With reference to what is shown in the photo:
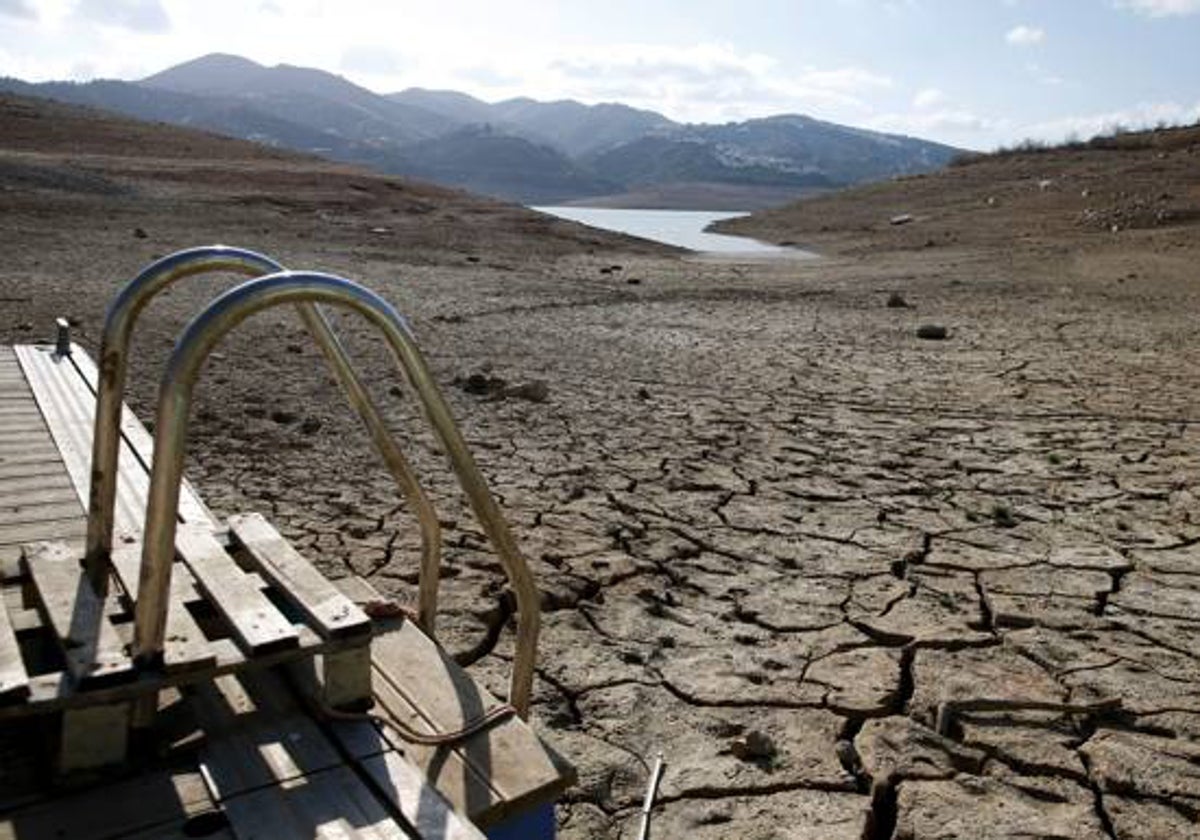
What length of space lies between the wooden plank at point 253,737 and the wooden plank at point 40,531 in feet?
3.70

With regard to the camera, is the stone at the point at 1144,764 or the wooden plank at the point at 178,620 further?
the stone at the point at 1144,764

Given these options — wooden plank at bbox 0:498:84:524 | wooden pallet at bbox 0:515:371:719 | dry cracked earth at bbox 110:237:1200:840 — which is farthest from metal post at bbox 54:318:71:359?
wooden pallet at bbox 0:515:371:719

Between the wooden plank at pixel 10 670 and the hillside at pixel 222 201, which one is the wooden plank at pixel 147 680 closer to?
the wooden plank at pixel 10 670

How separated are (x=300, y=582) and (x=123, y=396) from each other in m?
0.59

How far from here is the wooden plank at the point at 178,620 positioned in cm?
159

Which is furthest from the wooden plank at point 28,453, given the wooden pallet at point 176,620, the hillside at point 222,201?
the hillside at point 222,201

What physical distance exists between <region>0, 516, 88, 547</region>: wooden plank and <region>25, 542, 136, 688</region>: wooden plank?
0.62 meters

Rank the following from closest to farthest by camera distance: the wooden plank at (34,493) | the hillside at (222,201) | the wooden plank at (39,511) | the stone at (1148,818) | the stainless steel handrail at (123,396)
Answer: the stainless steel handrail at (123,396) → the stone at (1148,818) → the wooden plank at (39,511) → the wooden plank at (34,493) → the hillside at (222,201)

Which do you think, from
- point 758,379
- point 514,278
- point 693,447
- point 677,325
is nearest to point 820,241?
point 514,278

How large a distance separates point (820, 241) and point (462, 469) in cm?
2516

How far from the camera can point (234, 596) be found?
6.01ft

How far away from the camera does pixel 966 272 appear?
50.9ft

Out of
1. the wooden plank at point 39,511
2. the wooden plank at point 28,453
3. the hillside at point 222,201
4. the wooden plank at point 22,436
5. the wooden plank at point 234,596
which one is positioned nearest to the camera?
the wooden plank at point 234,596

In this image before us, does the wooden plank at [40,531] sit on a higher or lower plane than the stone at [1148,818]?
higher
